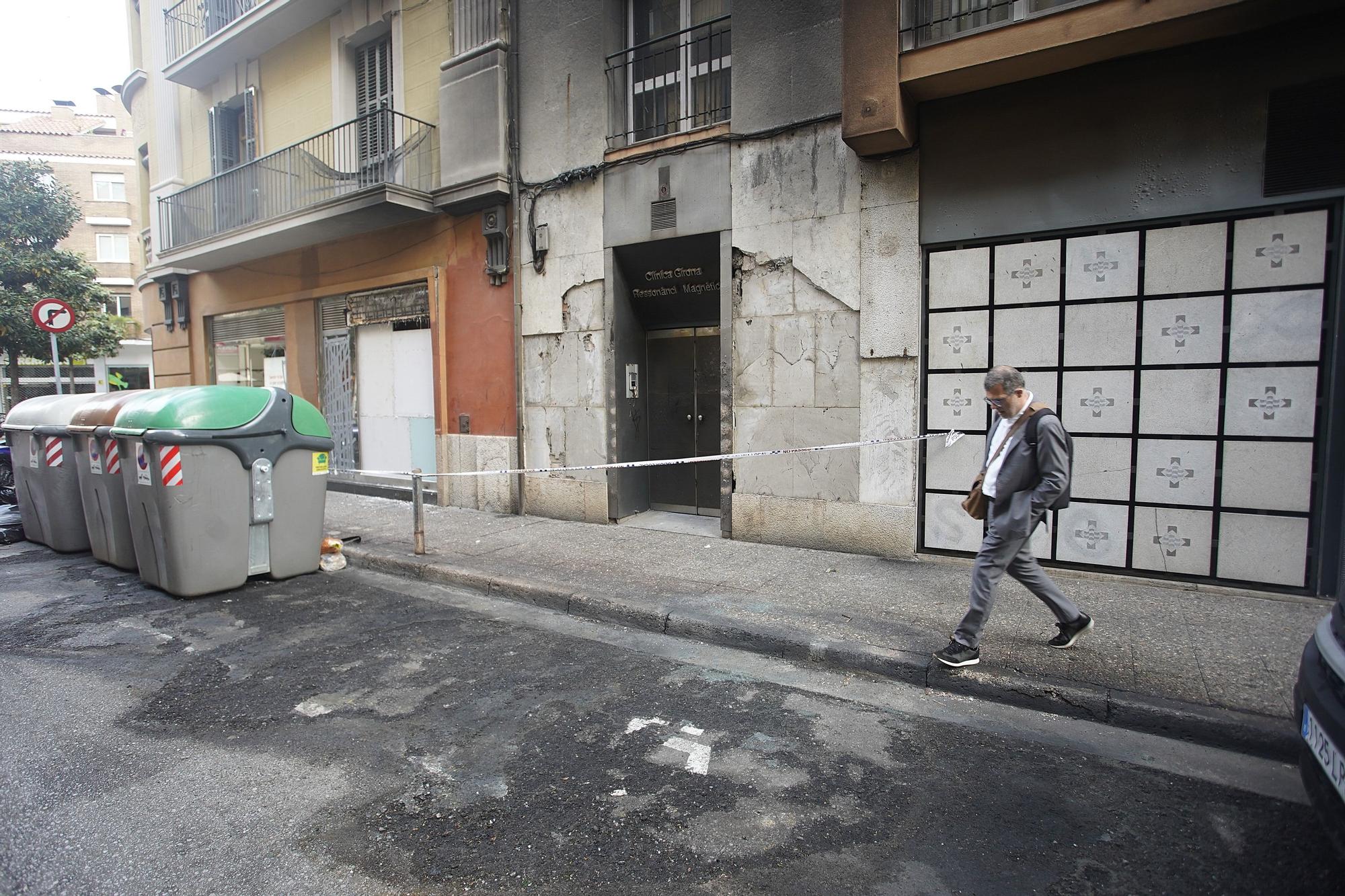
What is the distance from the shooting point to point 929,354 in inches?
258

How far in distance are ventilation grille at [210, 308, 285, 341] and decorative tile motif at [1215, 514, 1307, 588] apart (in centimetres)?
1391

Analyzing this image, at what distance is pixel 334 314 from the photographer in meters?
11.9

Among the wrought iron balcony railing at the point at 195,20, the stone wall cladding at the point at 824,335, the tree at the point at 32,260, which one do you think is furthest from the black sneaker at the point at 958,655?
the tree at the point at 32,260

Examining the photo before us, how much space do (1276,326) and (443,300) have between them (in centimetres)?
932

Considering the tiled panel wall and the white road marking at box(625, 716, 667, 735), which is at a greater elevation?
the tiled panel wall

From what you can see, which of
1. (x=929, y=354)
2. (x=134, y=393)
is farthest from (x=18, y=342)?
(x=929, y=354)

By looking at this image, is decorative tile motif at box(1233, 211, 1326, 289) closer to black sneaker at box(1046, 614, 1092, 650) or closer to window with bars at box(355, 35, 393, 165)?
black sneaker at box(1046, 614, 1092, 650)

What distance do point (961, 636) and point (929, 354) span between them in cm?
321

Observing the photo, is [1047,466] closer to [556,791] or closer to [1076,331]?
[1076,331]

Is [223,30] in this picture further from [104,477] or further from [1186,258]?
[1186,258]

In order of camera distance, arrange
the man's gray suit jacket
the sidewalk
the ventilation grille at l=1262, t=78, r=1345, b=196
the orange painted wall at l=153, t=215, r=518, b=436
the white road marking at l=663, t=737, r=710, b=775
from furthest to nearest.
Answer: the orange painted wall at l=153, t=215, r=518, b=436 → the ventilation grille at l=1262, t=78, r=1345, b=196 → the man's gray suit jacket → the sidewalk → the white road marking at l=663, t=737, r=710, b=775

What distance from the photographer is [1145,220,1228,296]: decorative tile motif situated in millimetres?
5410

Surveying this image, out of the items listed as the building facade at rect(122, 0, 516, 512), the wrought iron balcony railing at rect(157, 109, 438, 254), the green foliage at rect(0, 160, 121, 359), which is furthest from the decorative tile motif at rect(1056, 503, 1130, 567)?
the green foliage at rect(0, 160, 121, 359)

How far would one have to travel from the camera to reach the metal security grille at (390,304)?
10578 millimetres
